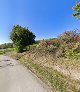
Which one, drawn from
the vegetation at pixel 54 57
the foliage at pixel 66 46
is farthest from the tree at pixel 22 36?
the foliage at pixel 66 46

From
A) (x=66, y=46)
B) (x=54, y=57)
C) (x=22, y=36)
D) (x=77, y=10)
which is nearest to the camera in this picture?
(x=77, y=10)

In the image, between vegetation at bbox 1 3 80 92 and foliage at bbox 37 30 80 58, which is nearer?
vegetation at bbox 1 3 80 92

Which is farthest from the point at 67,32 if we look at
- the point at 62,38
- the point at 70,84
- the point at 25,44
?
the point at 25,44

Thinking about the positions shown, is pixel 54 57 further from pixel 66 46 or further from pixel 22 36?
pixel 22 36

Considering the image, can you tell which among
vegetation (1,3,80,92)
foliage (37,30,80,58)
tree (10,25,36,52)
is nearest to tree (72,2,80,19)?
vegetation (1,3,80,92)

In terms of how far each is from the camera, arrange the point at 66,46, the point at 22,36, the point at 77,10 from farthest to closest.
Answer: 1. the point at 22,36
2. the point at 66,46
3. the point at 77,10

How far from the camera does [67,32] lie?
89.0 feet

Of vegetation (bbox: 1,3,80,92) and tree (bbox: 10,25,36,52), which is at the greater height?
tree (bbox: 10,25,36,52)

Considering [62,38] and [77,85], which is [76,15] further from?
[62,38]

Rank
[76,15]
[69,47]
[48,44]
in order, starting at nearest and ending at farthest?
1. [76,15]
2. [69,47]
3. [48,44]

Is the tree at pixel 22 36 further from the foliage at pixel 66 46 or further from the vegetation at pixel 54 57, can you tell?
the foliage at pixel 66 46

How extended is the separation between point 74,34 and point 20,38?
98.4ft

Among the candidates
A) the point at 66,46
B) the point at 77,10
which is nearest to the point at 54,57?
the point at 66,46

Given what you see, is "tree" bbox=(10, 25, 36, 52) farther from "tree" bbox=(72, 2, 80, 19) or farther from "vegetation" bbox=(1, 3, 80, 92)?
"tree" bbox=(72, 2, 80, 19)
